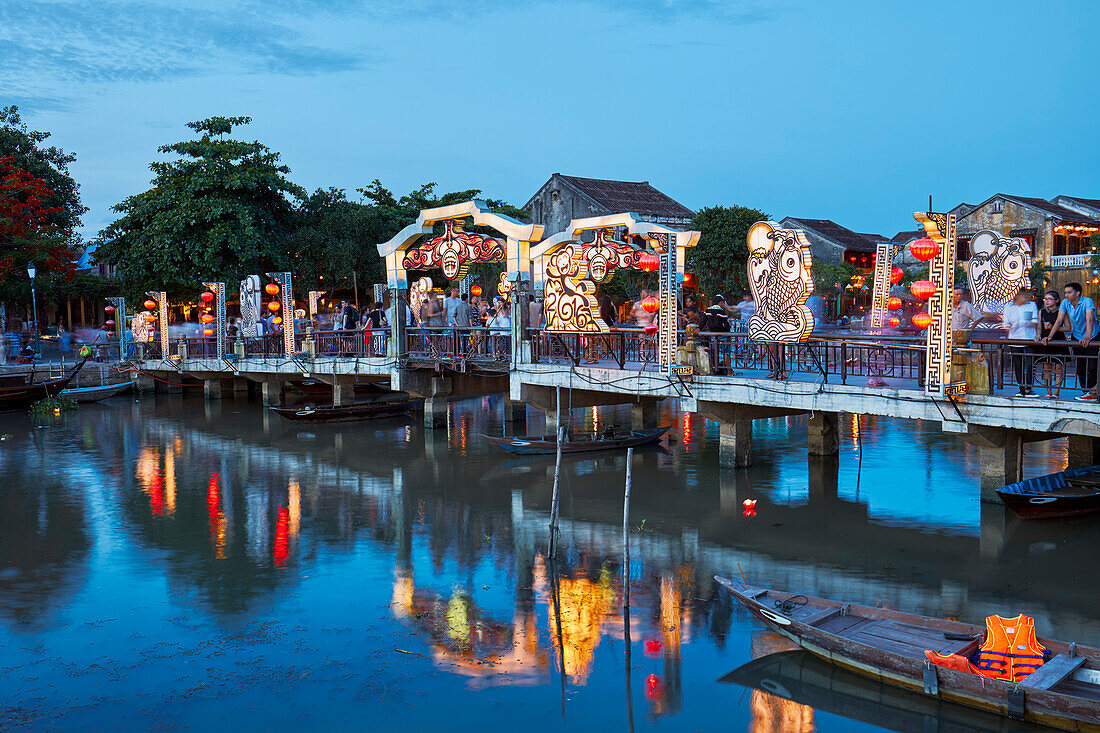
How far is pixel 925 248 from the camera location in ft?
41.9

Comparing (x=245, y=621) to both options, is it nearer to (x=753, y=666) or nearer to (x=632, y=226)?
(x=753, y=666)

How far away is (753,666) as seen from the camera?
9.13 m

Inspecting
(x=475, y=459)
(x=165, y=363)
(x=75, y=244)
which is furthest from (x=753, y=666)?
(x=75, y=244)

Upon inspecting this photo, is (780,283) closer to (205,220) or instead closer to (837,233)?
(205,220)

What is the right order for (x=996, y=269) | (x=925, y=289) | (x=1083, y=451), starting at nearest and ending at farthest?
(x=925, y=289) → (x=1083, y=451) → (x=996, y=269)

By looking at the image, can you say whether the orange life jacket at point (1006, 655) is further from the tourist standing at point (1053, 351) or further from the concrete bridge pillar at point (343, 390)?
the concrete bridge pillar at point (343, 390)

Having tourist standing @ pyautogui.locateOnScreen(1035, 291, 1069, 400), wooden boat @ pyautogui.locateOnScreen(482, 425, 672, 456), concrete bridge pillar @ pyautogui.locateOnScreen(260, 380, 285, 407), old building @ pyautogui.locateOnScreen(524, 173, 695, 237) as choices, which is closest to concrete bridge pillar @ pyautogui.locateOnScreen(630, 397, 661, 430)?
wooden boat @ pyautogui.locateOnScreen(482, 425, 672, 456)

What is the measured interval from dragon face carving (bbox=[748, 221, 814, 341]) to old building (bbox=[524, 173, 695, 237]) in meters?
29.9

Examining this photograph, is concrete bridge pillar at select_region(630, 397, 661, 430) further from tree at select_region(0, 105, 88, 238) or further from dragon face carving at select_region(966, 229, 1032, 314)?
tree at select_region(0, 105, 88, 238)

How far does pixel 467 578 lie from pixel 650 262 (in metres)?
7.75

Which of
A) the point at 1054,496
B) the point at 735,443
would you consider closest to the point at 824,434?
the point at 735,443

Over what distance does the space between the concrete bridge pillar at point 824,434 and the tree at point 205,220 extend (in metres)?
23.6

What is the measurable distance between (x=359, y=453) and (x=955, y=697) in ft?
51.5

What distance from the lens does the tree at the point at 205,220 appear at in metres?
34.9
